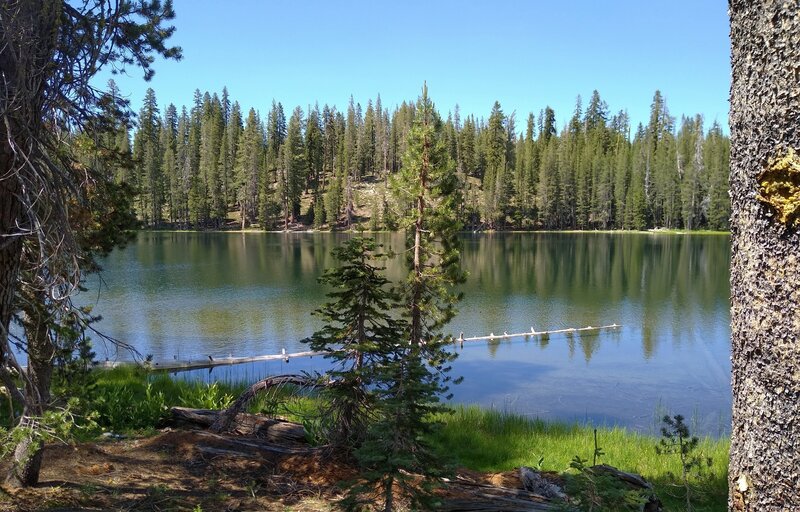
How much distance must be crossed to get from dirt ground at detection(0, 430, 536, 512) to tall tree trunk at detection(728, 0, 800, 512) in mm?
3299

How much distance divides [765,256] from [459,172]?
109m

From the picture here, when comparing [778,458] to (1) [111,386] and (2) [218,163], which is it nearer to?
(1) [111,386]

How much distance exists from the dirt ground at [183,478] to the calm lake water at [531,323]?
170 centimetres

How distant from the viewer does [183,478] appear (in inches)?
207

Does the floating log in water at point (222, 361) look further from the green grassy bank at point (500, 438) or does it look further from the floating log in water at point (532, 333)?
the green grassy bank at point (500, 438)

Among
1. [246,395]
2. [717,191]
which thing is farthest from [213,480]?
[717,191]

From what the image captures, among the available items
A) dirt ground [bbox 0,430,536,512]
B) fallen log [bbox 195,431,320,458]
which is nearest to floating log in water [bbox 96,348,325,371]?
fallen log [bbox 195,431,320,458]

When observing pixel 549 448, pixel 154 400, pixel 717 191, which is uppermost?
pixel 717 191

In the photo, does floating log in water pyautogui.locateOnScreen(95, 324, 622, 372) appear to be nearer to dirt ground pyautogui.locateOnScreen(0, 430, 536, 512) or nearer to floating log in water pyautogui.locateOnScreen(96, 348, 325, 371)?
floating log in water pyautogui.locateOnScreen(96, 348, 325, 371)

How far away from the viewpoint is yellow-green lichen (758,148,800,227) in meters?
2.04

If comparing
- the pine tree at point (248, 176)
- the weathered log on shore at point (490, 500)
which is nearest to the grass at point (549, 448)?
the weathered log on shore at point (490, 500)

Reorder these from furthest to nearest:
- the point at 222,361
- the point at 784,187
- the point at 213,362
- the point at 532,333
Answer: the point at 532,333, the point at 222,361, the point at 213,362, the point at 784,187

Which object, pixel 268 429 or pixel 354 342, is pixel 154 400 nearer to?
pixel 268 429

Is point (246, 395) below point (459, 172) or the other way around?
below
